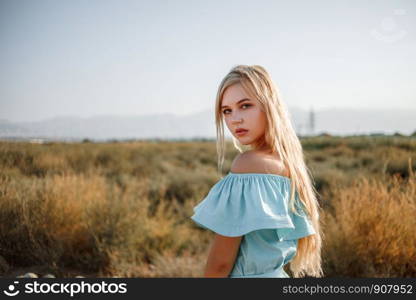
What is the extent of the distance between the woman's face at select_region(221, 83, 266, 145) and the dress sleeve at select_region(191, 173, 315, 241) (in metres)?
0.20

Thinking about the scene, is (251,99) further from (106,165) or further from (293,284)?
(106,165)

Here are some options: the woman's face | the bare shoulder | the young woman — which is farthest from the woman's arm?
the woman's face

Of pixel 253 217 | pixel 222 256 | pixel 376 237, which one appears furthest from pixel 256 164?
pixel 376 237

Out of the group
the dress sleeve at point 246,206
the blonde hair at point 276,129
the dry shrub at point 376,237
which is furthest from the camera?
the dry shrub at point 376,237

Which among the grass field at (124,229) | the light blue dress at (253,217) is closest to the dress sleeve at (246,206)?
the light blue dress at (253,217)

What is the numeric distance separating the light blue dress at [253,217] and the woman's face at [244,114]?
0.20 m

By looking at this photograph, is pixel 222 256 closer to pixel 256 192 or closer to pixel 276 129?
pixel 256 192

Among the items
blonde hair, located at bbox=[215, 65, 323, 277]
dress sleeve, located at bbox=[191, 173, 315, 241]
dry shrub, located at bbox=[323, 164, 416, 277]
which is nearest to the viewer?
dress sleeve, located at bbox=[191, 173, 315, 241]

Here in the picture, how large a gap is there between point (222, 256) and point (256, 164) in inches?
15.7

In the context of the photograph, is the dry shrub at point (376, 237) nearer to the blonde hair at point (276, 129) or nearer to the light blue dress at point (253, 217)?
the blonde hair at point (276, 129)

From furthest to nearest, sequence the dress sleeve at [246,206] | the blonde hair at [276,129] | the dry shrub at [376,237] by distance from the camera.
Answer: the dry shrub at [376,237], the blonde hair at [276,129], the dress sleeve at [246,206]

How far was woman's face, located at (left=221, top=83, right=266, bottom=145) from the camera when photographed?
1.54 m

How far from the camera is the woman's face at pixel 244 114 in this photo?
5.04ft

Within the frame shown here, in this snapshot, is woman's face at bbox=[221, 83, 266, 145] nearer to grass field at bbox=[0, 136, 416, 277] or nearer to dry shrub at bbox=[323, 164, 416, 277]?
grass field at bbox=[0, 136, 416, 277]
